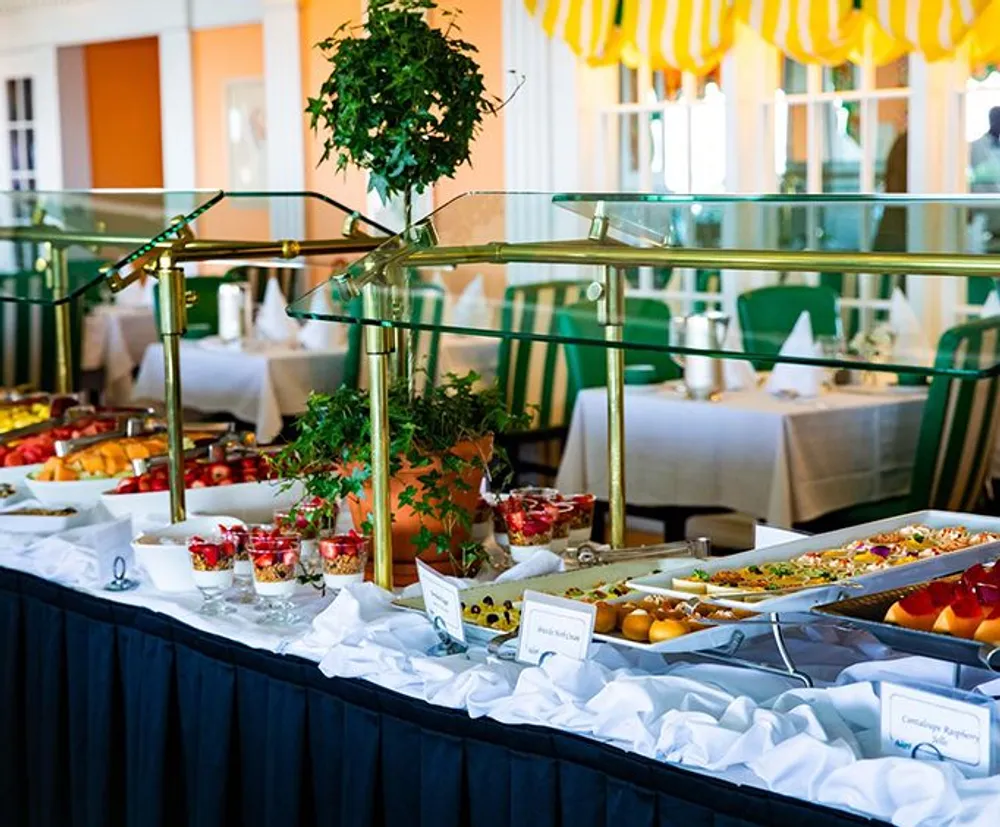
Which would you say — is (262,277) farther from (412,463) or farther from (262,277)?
(412,463)

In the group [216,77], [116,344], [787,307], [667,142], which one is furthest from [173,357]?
[216,77]

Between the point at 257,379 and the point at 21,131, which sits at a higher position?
the point at 21,131

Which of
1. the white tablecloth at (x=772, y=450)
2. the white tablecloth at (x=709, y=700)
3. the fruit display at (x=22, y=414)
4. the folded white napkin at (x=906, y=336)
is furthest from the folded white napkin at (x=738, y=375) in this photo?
the white tablecloth at (x=709, y=700)

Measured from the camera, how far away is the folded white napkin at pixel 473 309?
79.4 inches

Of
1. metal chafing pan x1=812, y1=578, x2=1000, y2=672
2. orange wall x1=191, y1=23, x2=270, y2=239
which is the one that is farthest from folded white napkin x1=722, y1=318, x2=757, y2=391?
orange wall x1=191, y1=23, x2=270, y2=239

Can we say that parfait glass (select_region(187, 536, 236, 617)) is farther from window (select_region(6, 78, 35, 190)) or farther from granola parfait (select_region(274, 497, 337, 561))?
window (select_region(6, 78, 35, 190))

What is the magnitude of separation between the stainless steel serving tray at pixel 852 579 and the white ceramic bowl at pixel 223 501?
816 mm

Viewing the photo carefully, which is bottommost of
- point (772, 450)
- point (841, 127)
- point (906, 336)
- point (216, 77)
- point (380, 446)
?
point (772, 450)

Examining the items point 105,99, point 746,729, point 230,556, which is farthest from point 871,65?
point 105,99

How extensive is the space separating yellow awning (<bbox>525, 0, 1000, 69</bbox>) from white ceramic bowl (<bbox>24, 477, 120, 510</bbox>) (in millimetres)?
3128

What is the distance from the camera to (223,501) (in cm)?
261

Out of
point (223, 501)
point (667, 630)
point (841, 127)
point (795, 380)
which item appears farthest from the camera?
point (841, 127)

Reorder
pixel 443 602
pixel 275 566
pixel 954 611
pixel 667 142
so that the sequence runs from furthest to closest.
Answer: pixel 667 142 < pixel 275 566 < pixel 443 602 < pixel 954 611

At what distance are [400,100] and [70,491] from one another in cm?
98
